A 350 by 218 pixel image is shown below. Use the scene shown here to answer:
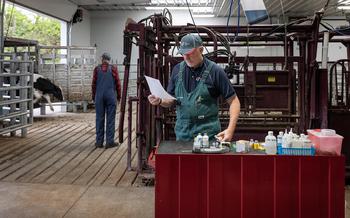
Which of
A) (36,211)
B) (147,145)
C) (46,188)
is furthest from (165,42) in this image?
(36,211)

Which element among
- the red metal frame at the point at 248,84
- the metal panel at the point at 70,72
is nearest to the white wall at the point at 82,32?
the metal panel at the point at 70,72

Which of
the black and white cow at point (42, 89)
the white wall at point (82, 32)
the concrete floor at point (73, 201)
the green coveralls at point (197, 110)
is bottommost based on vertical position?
the concrete floor at point (73, 201)

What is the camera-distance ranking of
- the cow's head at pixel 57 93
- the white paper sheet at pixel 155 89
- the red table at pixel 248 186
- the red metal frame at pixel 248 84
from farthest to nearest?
the cow's head at pixel 57 93 → the red metal frame at pixel 248 84 → the white paper sheet at pixel 155 89 → the red table at pixel 248 186

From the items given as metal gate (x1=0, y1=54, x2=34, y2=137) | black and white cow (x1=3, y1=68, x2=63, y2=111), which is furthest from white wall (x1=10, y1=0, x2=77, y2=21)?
metal gate (x1=0, y1=54, x2=34, y2=137)

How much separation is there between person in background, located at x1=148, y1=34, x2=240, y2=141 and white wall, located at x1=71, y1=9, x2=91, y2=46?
1378 cm

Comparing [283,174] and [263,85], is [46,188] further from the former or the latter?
[283,174]

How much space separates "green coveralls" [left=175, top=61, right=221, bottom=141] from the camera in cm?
319

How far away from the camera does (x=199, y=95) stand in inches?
125

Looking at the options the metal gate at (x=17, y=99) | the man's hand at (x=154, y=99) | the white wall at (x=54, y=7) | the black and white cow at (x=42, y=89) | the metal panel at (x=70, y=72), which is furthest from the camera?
the metal panel at (x=70, y=72)

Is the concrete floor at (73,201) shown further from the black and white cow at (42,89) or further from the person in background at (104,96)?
the black and white cow at (42,89)

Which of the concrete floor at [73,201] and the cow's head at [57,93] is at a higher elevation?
the cow's head at [57,93]

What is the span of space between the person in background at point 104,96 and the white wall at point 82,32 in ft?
30.1

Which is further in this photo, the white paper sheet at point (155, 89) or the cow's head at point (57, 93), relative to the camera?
the cow's head at point (57, 93)

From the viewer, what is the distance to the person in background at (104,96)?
7594 mm
